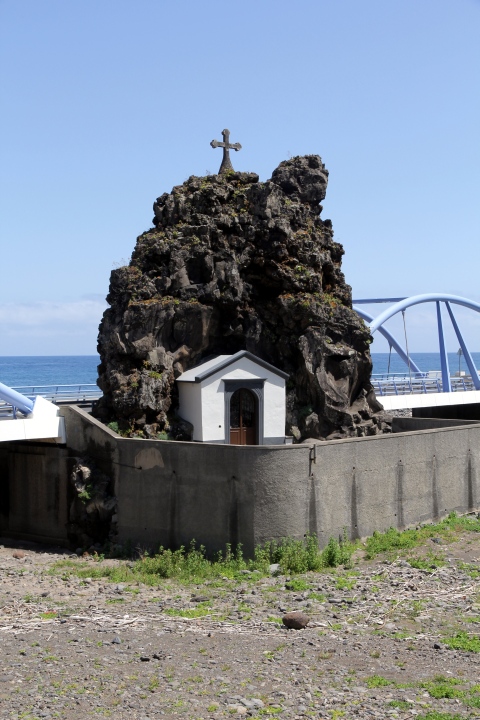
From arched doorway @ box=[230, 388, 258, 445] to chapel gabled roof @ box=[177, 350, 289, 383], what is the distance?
1064 millimetres

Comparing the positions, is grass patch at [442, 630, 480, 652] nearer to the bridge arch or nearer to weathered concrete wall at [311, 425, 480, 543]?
weathered concrete wall at [311, 425, 480, 543]

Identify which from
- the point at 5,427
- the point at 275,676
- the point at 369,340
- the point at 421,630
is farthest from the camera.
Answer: the point at 369,340

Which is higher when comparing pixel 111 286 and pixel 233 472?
pixel 111 286

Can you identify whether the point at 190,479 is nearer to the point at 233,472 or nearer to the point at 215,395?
the point at 233,472

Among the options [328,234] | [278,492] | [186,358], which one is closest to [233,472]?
[278,492]

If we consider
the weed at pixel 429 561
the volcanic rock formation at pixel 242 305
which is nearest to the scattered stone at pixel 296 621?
the weed at pixel 429 561

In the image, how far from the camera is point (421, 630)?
1856cm

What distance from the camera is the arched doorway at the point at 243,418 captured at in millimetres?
29172

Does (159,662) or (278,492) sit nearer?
(159,662)

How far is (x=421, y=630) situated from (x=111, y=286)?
1707cm

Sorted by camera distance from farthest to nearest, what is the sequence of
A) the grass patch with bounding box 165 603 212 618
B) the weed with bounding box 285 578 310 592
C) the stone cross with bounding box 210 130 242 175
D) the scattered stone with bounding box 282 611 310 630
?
1. the stone cross with bounding box 210 130 242 175
2. the weed with bounding box 285 578 310 592
3. the grass patch with bounding box 165 603 212 618
4. the scattered stone with bounding box 282 611 310 630

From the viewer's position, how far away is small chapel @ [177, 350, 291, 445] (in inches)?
1121

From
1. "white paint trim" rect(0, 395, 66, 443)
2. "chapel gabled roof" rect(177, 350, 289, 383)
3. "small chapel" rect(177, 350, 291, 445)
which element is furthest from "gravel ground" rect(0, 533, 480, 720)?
"chapel gabled roof" rect(177, 350, 289, 383)

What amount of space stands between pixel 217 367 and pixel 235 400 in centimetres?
146
